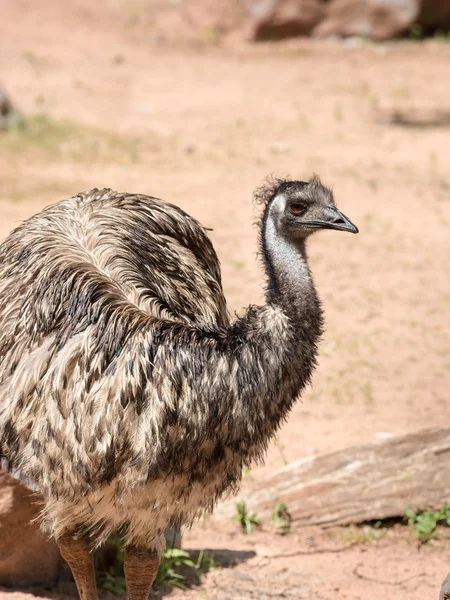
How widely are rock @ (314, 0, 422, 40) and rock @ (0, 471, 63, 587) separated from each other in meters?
11.2

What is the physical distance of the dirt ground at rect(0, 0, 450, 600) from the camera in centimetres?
461

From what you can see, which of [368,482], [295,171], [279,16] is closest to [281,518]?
[368,482]

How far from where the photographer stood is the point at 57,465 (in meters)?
3.32

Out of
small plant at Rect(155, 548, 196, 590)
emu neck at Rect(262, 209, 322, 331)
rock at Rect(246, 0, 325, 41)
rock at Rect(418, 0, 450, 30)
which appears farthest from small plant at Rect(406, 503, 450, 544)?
rock at Rect(418, 0, 450, 30)

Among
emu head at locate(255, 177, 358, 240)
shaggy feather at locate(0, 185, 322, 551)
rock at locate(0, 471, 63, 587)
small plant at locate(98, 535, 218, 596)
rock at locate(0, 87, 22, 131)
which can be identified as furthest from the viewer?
rock at locate(0, 87, 22, 131)

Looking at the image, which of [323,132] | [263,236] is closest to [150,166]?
[323,132]

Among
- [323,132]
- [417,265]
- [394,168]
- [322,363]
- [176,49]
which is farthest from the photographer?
[176,49]

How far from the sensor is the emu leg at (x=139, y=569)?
368 cm

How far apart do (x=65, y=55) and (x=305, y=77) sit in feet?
10.1

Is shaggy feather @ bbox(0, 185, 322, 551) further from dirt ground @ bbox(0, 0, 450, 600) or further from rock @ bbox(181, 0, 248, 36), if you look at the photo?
rock @ bbox(181, 0, 248, 36)

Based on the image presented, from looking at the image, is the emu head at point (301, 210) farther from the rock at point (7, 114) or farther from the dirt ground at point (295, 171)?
the rock at point (7, 114)

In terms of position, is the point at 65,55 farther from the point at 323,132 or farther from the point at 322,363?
the point at 322,363

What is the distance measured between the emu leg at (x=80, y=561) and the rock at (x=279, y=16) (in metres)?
11.2

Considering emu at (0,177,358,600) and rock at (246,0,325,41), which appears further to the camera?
rock at (246,0,325,41)
